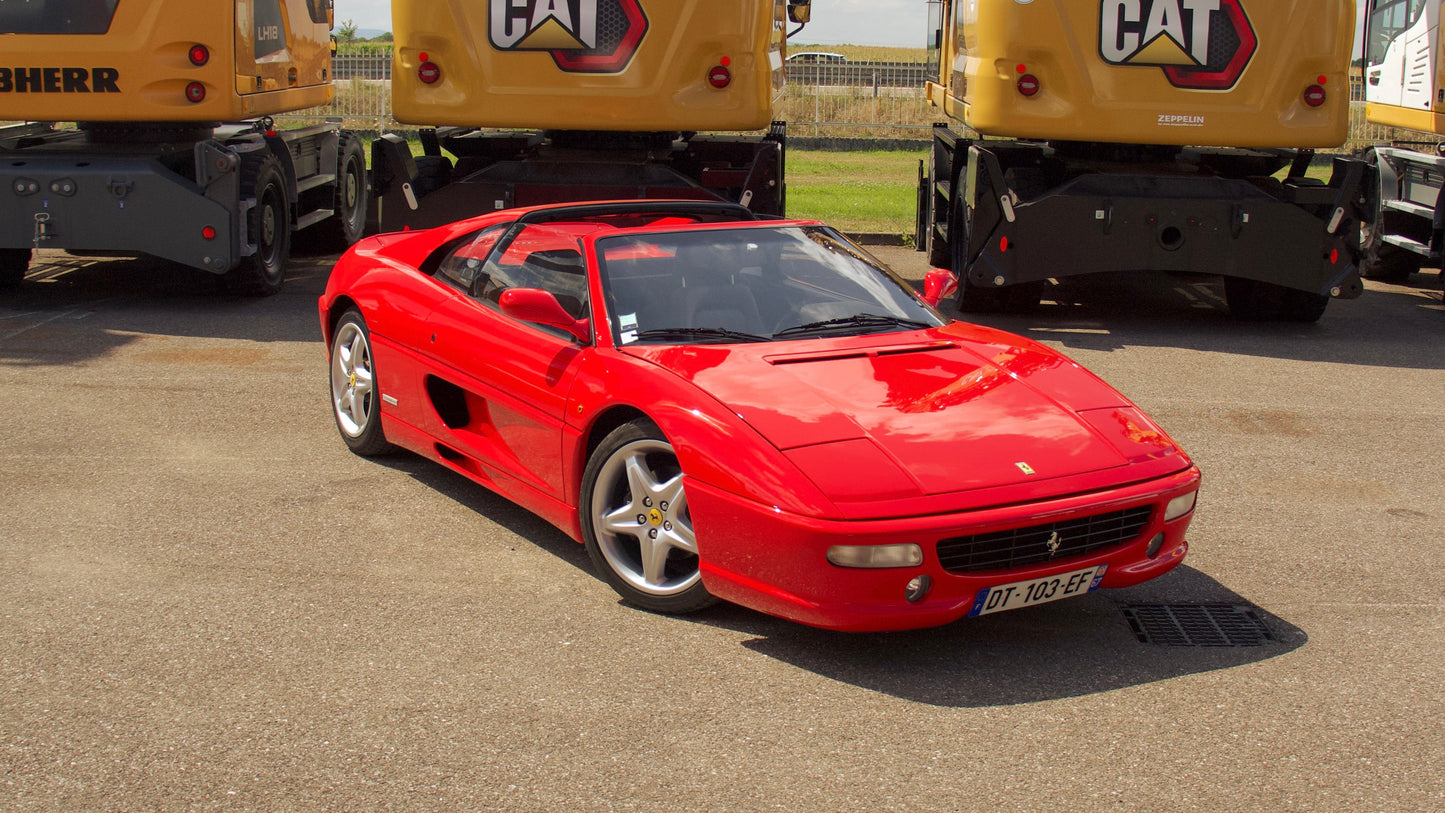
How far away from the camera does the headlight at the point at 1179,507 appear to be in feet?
14.5

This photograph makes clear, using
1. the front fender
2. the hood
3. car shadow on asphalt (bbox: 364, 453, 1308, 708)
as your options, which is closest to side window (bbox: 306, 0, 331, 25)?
the front fender

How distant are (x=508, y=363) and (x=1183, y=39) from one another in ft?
22.9

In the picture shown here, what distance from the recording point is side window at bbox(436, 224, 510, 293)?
5730 millimetres

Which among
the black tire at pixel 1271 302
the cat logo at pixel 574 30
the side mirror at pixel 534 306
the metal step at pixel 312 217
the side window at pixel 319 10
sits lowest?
the black tire at pixel 1271 302

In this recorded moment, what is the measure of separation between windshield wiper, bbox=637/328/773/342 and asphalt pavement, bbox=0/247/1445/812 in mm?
885

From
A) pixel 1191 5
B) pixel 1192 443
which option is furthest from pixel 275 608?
pixel 1191 5

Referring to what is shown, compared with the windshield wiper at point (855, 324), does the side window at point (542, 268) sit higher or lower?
higher

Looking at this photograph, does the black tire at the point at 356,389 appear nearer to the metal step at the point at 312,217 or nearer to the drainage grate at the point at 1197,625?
the drainage grate at the point at 1197,625

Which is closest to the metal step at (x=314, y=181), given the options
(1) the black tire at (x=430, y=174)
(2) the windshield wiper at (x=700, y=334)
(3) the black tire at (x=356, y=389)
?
(1) the black tire at (x=430, y=174)

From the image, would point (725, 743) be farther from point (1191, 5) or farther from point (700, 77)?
point (1191, 5)

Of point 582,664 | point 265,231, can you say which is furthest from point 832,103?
point 582,664

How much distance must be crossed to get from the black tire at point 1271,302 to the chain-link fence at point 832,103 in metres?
15.7

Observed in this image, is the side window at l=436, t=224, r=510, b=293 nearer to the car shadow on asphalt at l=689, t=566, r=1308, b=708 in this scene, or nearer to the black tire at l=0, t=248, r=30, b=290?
the car shadow on asphalt at l=689, t=566, r=1308, b=708

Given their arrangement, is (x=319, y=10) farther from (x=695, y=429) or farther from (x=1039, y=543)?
(x=1039, y=543)
